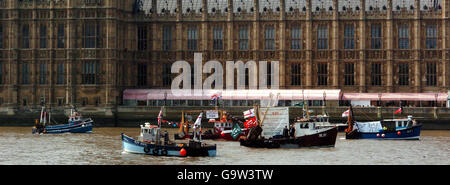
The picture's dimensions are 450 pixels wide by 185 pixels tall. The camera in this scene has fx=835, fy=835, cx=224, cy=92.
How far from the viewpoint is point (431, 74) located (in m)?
137

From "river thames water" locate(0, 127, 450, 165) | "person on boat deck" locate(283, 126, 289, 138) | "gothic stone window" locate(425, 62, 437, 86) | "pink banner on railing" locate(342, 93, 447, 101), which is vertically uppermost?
"gothic stone window" locate(425, 62, 437, 86)

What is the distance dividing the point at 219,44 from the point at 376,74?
26.7m

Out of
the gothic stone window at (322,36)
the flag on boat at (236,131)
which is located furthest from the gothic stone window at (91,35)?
the flag on boat at (236,131)

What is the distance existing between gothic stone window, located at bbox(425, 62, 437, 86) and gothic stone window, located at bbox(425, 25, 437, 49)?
2.94 metres

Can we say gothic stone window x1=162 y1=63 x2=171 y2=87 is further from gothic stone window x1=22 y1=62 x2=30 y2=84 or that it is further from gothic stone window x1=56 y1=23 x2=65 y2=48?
gothic stone window x1=22 y1=62 x2=30 y2=84

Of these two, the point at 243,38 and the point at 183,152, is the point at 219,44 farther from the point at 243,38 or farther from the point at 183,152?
the point at 183,152

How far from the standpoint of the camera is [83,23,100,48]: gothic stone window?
136125 millimetres

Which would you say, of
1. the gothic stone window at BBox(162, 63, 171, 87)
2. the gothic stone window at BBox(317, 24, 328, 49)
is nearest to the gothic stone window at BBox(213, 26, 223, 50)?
the gothic stone window at BBox(162, 63, 171, 87)

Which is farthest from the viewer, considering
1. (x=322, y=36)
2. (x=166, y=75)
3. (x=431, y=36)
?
(x=166, y=75)

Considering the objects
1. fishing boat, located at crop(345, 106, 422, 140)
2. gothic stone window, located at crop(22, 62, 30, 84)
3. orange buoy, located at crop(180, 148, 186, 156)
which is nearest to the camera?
orange buoy, located at crop(180, 148, 186, 156)

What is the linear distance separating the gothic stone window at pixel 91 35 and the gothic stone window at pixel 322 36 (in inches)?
1434

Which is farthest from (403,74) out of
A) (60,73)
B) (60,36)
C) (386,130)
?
(60,36)
